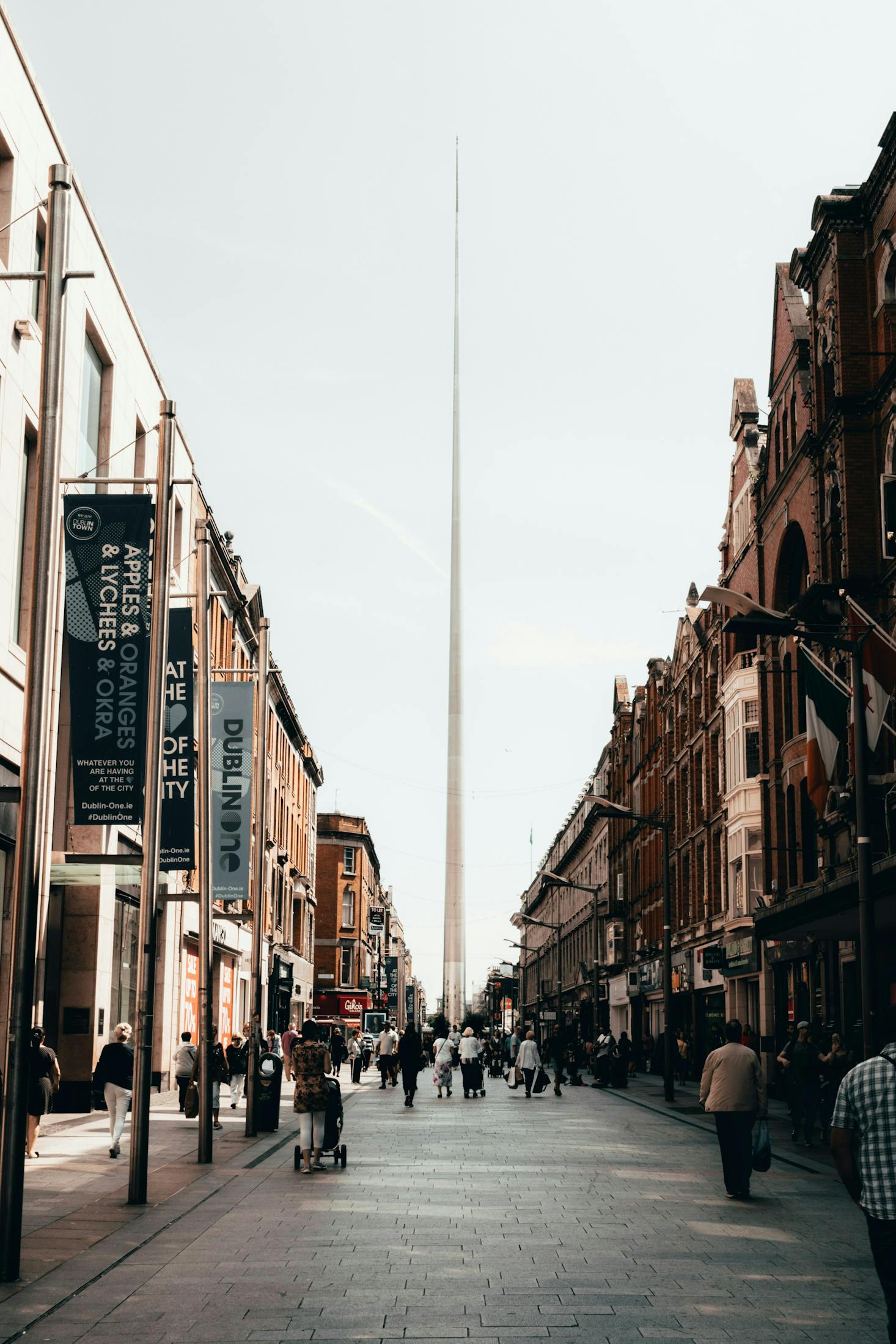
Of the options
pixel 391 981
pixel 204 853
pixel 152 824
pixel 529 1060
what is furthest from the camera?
pixel 391 981

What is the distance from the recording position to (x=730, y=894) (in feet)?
154

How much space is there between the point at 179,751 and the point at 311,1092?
7.31 metres

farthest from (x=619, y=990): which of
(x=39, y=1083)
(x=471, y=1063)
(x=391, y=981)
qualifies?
(x=391, y=981)

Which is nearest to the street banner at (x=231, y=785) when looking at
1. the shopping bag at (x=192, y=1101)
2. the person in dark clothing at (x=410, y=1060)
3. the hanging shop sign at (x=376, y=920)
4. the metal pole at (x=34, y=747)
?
the shopping bag at (x=192, y=1101)

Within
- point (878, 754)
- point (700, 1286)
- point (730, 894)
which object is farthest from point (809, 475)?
point (700, 1286)

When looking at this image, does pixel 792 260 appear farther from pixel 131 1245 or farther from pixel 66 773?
pixel 131 1245

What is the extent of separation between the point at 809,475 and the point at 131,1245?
1039 inches

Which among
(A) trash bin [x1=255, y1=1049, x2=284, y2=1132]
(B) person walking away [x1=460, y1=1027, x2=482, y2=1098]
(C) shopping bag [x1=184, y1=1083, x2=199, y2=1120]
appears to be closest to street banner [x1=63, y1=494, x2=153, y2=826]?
(C) shopping bag [x1=184, y1=1083, x2=199, y2=1120]

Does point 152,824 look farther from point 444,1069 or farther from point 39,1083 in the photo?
point 444,1069

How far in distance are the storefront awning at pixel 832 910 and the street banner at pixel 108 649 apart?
9.47m

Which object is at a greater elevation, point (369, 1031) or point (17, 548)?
point (17, 548)

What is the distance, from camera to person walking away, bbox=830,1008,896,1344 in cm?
669

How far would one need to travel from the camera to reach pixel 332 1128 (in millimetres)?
19141

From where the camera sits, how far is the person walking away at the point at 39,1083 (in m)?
18.4
